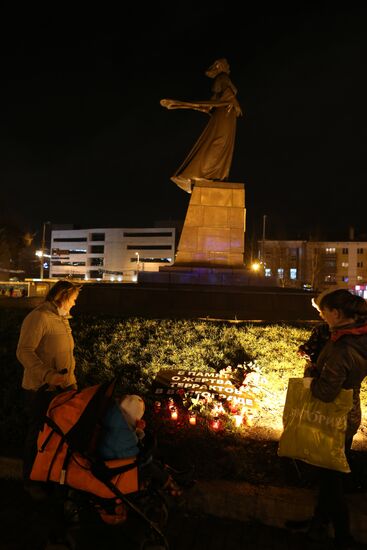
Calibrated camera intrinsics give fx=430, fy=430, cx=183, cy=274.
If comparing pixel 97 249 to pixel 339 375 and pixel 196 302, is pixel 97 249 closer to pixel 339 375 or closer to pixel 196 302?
pixel 196 302

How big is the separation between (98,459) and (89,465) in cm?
8

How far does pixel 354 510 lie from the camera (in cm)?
323

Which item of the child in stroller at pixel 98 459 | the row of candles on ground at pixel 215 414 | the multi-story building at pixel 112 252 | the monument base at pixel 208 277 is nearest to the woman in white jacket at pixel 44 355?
the child in stroller at pixel 98 459

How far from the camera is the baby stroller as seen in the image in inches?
108

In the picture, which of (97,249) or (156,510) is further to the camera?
(97,249)

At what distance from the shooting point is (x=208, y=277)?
11.9 meters

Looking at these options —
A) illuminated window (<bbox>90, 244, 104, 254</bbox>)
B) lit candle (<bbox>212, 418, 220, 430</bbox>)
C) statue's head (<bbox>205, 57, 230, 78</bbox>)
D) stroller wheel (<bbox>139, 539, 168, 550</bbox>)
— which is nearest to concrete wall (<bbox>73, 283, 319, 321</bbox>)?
lit candle (<bbox>212, 418, 220, 430</bbox>)

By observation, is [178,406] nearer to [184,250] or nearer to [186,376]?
[186,376]

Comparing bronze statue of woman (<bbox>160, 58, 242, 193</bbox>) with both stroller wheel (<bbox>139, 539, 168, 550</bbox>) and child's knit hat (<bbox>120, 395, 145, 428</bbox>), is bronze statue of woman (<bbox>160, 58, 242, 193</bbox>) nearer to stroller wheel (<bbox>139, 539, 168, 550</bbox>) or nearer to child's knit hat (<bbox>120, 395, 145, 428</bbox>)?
child's knit hat (<bbox>120, 395, 145, 428</bbox>)

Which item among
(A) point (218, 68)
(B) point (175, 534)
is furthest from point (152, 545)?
(A) point (218, 68)

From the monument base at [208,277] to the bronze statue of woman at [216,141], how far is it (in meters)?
2.81

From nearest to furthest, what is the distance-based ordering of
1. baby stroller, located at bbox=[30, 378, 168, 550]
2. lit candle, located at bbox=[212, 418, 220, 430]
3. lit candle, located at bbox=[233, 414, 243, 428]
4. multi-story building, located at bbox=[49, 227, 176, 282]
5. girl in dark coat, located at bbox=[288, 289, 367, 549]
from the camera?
baby stroller, located at bbox=[30, 378, 168, 550]
girl in dark coat, located at bbox=[288, 289, 367, 549]
lit candle, located at bbox=[212, 418, 220, 430]
lit candle, located at bbox=[233, 414, 243, 428]
multi-story building, located at bbox=[49, 227, 176, 282]

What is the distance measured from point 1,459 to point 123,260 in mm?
80294

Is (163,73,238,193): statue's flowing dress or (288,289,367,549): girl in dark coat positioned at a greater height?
(163,73,238,193): statue's flowing dress
